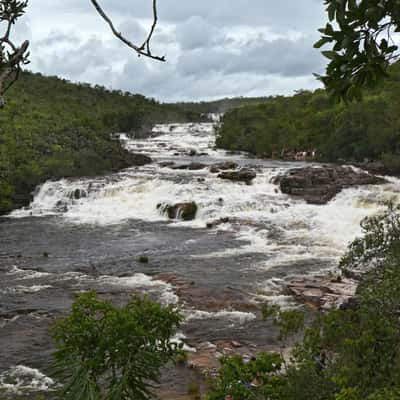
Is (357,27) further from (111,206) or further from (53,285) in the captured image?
(111,206)

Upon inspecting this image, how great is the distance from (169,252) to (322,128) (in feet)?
84.6

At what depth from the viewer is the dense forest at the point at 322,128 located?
3148cm

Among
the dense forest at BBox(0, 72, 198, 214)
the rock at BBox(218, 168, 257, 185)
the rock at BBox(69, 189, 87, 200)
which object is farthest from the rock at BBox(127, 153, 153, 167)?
the rock at BBox(218, 168, 257, 185)

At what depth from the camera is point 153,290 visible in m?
12.9

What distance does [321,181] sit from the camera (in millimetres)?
24156

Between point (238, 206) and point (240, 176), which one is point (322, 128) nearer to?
point (240, 176)

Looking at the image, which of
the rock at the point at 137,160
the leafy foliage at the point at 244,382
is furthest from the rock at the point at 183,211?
the leafy foliage at the point at 244,382

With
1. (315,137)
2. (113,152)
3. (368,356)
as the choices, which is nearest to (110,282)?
(368,356)

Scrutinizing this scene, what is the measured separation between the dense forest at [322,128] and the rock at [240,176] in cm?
684

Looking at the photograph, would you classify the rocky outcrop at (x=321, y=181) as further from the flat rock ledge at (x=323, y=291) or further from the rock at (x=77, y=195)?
the flat rock ledge at (x=323, y=291)

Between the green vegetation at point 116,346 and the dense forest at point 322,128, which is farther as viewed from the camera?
the dense forest at point 322,128

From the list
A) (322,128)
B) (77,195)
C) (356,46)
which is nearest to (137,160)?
(77,195)

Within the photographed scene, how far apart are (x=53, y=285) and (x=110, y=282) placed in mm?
1395

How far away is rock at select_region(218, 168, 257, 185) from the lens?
26.3 metres
